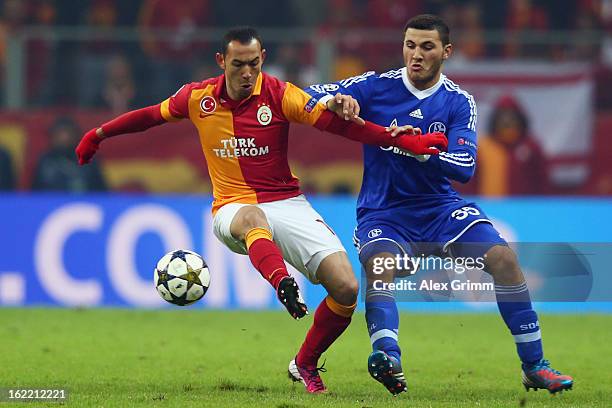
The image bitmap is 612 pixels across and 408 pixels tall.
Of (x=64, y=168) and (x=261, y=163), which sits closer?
(x=261, y=163)

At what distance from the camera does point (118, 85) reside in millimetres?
14719

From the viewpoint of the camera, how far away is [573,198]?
14.8m

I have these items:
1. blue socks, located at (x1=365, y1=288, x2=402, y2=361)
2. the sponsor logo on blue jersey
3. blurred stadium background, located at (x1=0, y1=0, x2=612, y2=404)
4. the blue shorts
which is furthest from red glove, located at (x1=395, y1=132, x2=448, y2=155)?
blurred stadium background, located at (x1=0, y1=0, x2=612, y2=404)

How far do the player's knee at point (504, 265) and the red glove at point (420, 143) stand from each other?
0.69 metres

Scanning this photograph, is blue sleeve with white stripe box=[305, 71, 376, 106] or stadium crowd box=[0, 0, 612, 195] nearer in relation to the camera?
blue sleeve with white stripe box=[305, 71, 376, 106]

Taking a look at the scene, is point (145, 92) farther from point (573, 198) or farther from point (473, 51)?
point (573, 198)

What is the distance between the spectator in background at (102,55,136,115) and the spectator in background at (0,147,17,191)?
1323mm

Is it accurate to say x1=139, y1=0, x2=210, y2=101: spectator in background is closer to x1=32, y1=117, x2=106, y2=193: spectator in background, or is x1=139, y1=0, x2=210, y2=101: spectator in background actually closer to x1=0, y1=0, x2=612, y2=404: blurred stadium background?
x1=0, y1=0, x2=612, y2=404: blurred stadium background

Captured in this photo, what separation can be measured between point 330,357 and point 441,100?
2656 mm

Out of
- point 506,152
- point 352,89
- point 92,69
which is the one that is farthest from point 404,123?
point 92,69

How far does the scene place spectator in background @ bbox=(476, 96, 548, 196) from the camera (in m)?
14.7

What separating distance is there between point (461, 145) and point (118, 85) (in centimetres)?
818

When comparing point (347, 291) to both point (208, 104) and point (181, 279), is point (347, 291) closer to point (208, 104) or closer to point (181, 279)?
point (181, 279)

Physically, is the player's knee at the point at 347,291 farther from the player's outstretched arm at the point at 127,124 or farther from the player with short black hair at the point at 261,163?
the player's outstretched arm at the point at 127,124
